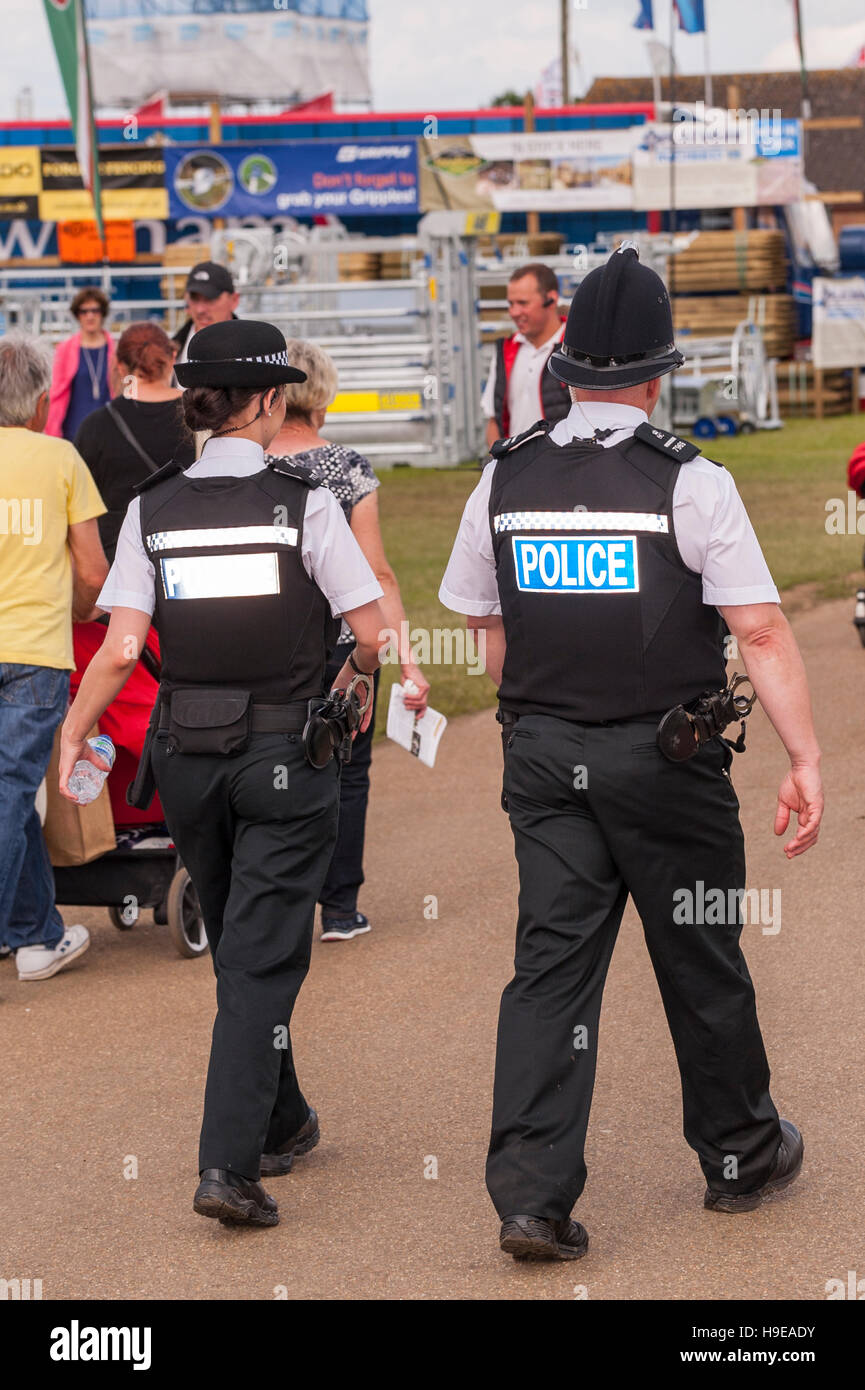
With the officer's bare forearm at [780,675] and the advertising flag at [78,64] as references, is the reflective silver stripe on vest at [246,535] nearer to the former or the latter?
the officer's bare forearm at [780,675]

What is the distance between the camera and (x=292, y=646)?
3.98 m

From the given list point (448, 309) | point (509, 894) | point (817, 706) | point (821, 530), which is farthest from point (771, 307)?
point (509, 894)

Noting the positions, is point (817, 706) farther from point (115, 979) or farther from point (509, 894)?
point (115, 979)

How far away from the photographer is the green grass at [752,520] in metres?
11.5

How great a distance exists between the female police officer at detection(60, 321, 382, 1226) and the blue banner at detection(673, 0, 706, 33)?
120 feet

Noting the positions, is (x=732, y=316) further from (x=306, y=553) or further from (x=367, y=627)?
(x=306, y=553)

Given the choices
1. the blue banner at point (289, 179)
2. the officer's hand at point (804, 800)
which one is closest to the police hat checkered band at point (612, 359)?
the officer's hand at point (804, 800)

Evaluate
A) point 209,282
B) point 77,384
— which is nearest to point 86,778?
point 209,282

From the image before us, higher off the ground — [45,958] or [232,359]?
[232,359]

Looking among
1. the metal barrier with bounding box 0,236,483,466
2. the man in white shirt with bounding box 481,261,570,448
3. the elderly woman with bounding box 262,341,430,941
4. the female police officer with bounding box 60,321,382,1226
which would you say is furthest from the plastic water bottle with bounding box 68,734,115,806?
the metal barrier with bounding box 0,236,483,466

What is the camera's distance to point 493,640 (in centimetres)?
402

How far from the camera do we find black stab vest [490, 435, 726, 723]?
3570 mm

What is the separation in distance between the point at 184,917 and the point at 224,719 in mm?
2260

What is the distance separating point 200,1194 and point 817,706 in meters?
6.38
